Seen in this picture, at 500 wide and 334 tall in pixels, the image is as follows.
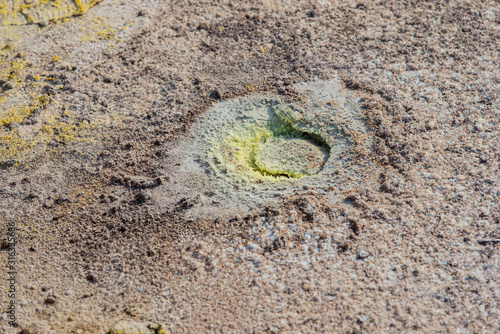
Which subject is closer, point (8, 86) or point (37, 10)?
point (8, 86)

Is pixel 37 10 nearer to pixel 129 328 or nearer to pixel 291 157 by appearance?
pixel 291 157

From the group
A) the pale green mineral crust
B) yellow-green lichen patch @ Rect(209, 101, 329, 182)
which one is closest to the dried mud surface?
the pale green mineral crust

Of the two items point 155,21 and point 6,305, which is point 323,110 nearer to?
point 155,21

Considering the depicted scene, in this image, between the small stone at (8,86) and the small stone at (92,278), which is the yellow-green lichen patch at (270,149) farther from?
the small stone at (8,86)

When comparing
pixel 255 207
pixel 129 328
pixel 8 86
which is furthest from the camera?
pixel 8 86

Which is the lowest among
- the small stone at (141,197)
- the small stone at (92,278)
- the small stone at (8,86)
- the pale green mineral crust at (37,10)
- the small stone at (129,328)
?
the small stone at (92,278)

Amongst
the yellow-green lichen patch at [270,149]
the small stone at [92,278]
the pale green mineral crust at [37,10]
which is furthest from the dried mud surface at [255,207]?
the yellow-green lichen patch at [270,149]

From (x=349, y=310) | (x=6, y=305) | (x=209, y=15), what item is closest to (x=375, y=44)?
(x=209, y=15)

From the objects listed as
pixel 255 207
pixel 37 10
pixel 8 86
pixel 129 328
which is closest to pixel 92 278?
pixel 129 328
